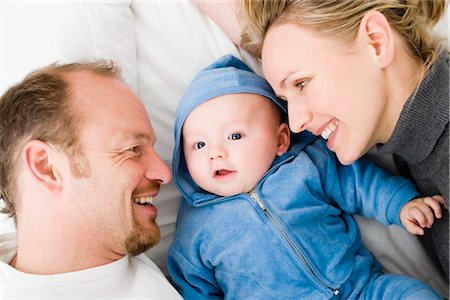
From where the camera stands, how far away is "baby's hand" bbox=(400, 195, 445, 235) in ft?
5.03

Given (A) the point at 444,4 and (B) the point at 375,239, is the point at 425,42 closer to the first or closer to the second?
(A) the point at 444,4

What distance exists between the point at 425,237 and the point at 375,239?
14 cm

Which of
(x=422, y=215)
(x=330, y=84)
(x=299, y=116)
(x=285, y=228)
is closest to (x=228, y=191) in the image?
(x=285, y=228)

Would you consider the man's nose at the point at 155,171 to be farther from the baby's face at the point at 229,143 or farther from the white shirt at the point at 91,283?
the white shirt at the point at 91,283

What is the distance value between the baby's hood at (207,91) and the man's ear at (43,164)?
14.0 inches

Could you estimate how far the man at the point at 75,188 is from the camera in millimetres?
1418

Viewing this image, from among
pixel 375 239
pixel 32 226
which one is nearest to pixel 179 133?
pixel 32 226

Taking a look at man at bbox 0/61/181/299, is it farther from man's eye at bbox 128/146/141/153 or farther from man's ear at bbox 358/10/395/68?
man's ear at bbox 358/10/395/68

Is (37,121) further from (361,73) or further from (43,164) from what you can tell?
(361,73)

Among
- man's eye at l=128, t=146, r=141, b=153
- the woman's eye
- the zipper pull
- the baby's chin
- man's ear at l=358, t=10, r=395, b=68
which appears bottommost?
the zipper pull

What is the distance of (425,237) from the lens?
5.59 feet

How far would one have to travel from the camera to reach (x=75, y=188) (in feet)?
4.68

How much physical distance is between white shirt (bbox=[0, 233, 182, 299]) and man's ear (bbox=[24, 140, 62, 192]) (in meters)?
0.21

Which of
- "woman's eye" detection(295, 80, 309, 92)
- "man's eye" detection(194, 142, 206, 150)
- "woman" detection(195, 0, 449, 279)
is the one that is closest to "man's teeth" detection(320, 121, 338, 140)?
"woman" detection(195, 0, 449, 279)
